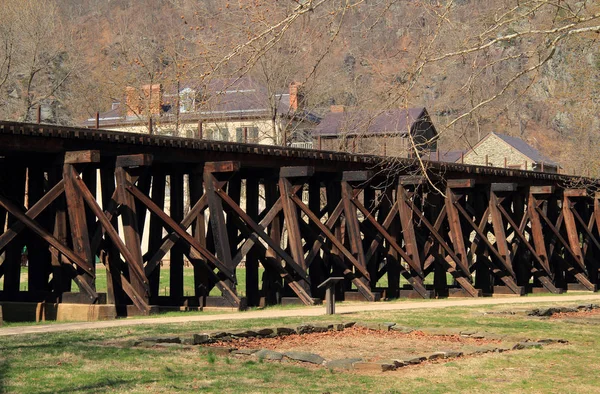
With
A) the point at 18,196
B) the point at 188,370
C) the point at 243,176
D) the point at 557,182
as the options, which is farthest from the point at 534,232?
the point at 188,370

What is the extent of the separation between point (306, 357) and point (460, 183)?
51.7 feet

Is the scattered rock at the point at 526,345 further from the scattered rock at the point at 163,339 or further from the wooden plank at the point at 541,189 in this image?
the wooden plank at the point at 541,189

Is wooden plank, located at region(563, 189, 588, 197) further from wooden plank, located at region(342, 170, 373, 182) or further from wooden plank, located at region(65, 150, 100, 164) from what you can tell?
wooden plank, located at region(65, 150, 100, 164)

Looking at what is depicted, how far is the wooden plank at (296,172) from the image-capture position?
21812 mm

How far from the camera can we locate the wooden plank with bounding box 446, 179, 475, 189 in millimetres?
26641

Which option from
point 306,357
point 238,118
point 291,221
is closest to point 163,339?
point 306,357

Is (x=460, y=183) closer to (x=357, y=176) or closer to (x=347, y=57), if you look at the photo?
(x=357, y=176)

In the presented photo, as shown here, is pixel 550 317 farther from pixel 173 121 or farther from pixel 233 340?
pixel 173 121

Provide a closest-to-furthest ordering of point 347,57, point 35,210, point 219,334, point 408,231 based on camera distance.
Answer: point 219,334 < point 35,210 < point 408,231 < point 347,57

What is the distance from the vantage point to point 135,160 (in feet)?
60.8

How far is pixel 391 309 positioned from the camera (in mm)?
20000

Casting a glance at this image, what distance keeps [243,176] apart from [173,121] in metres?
24.0

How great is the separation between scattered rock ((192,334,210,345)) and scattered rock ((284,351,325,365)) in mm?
1463

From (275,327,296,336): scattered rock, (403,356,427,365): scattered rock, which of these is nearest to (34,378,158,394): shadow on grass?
(403,356,427,365): scattered rock
